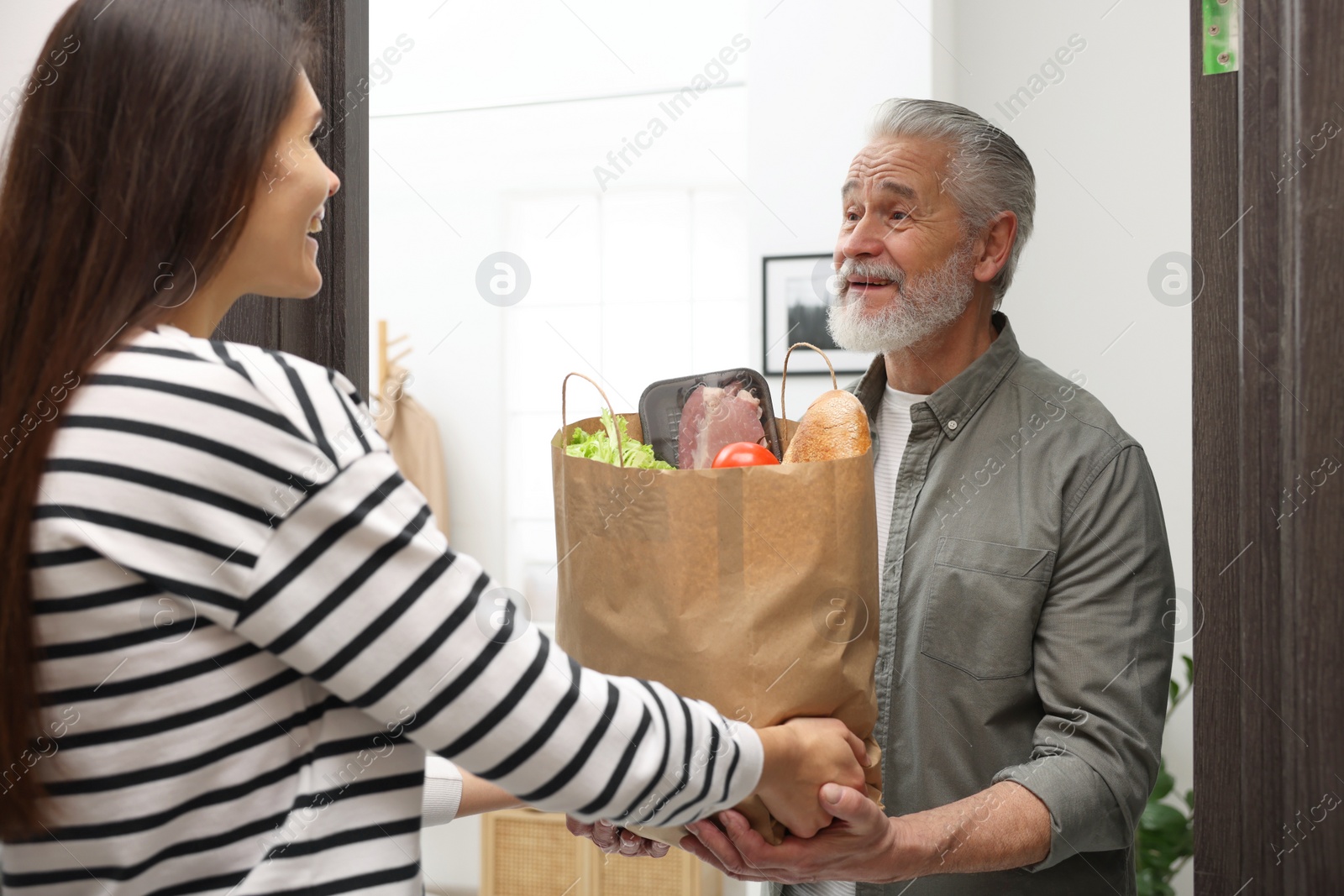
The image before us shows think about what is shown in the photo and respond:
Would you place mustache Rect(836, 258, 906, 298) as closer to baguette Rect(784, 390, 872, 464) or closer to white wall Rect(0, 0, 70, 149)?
baguette Rect(784, 390, 872, 464)

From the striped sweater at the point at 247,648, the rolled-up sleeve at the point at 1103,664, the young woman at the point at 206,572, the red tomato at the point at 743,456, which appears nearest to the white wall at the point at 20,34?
the young woman at the point at 206,572

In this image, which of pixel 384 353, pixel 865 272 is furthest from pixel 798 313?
pixel 384 353

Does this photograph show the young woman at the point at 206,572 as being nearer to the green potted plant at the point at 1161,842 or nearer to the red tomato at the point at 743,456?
the red tomato at the point at 743,456

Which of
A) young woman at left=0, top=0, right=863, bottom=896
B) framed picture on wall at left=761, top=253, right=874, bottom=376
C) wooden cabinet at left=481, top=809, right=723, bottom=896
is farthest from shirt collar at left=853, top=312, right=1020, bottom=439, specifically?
wooden cabinet at left=481, top=809, right=723, bottom=896

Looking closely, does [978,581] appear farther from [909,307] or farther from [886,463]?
[909,307]

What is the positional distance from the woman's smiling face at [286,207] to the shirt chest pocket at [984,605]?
2.59 ft

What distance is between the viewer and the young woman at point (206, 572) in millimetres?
582

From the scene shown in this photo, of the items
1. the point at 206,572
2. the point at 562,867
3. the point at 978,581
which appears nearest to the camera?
the point at 206,572

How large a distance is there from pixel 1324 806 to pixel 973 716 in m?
0.48

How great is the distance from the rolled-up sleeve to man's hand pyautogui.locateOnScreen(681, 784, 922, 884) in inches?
6.6

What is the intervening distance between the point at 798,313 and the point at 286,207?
6.62 feet

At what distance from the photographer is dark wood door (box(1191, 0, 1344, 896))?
714 millimetres

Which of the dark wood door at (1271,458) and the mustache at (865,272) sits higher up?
the mustache at (865,272)

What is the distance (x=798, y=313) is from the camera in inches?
104
